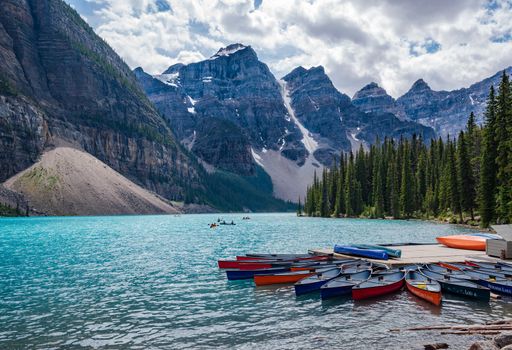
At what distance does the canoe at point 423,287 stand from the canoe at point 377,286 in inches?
27.9

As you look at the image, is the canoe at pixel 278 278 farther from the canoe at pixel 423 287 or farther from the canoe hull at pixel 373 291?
the canoe at pixel 423 287

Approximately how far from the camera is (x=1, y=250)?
56500mm

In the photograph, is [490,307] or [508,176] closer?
[490,307]

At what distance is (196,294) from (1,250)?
135 ft

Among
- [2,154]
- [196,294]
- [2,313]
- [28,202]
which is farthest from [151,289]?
[2,154]

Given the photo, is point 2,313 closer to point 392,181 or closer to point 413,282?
point 413,282

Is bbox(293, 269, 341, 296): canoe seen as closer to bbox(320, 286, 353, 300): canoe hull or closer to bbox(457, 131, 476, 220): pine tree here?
bbox(320, 286, 353, 300): canoe hull

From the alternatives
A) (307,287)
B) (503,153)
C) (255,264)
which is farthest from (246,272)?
(503,153)

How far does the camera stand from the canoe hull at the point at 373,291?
86.2 feet

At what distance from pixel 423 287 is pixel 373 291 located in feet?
10.1

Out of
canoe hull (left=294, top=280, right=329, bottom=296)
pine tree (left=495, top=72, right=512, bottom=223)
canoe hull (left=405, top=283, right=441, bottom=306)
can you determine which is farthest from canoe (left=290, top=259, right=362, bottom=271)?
pine tree (left=495, top=72, right=512, bottom=223)

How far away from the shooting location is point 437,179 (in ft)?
413

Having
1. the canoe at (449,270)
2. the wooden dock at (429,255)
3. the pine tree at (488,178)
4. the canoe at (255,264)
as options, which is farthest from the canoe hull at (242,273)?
the pine tree at (488,178)

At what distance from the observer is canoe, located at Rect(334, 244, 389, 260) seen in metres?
37.7
